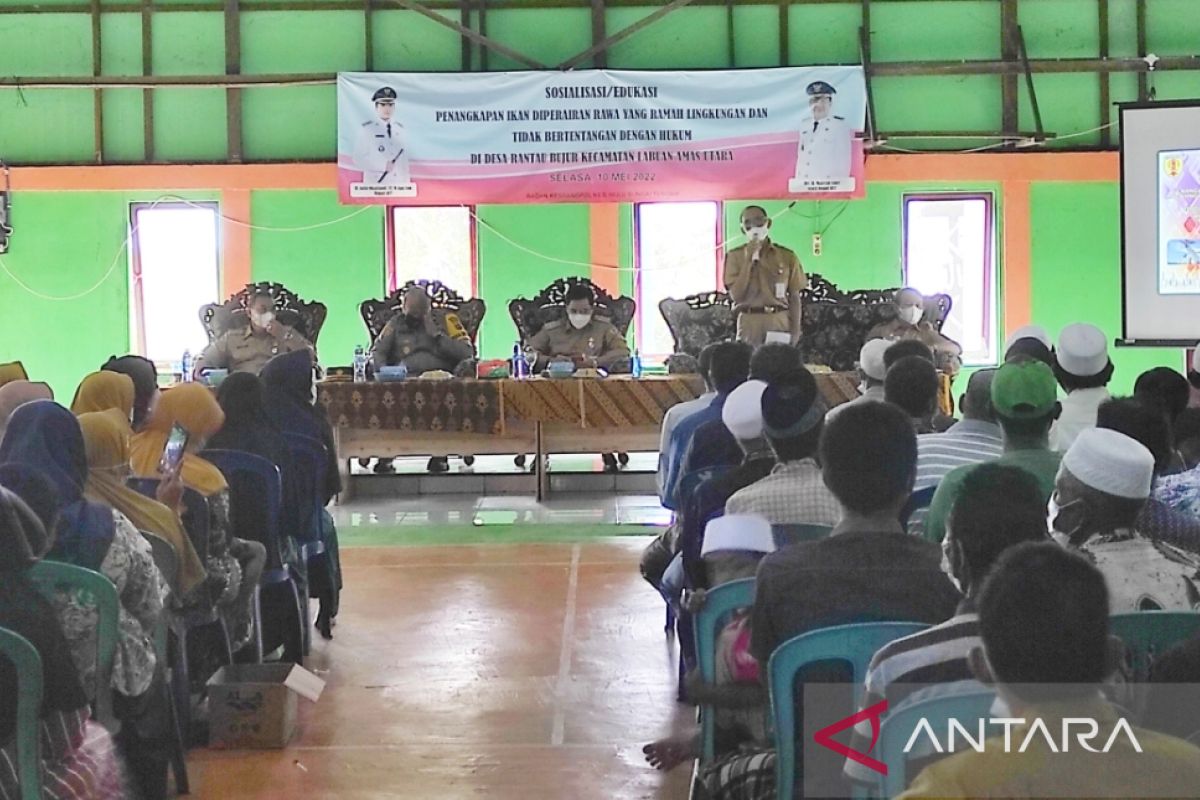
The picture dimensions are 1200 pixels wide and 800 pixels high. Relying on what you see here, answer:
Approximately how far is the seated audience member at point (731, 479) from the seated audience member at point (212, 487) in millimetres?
1228

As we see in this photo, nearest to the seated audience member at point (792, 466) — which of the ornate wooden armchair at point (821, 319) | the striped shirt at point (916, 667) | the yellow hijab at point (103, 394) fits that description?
the striped shirt at point (916, 667)

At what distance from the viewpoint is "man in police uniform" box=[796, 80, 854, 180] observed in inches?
375

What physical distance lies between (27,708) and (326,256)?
8.65m

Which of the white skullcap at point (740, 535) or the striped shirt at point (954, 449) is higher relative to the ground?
the striped shirt at point (954, 449)

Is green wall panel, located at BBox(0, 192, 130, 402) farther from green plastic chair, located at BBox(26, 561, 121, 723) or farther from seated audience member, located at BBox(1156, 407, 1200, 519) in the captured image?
seated audience member, located at BBox(1156, 407, 1200, 519)

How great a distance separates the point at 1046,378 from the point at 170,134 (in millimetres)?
9014

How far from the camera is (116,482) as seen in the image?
298 centimetres

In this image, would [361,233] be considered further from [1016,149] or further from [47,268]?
[1016,149]

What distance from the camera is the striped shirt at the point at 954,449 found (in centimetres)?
318

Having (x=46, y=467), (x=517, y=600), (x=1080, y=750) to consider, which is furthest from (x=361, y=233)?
(x=1080, y=750)

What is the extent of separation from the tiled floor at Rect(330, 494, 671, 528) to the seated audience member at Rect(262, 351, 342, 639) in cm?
232

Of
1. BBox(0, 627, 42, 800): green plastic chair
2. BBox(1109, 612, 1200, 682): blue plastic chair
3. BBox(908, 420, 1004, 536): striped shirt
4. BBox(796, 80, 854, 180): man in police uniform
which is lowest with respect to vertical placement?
BBox(0, 627, 42, 800): green plastic chair

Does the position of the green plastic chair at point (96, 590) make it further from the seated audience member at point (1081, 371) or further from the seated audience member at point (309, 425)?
the seated audience member at point (1081, 371)

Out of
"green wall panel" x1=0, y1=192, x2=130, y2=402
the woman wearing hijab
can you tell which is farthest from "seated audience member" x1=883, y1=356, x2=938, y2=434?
"green wall panel" x1=0, y1=192, x2=130, y2=402
